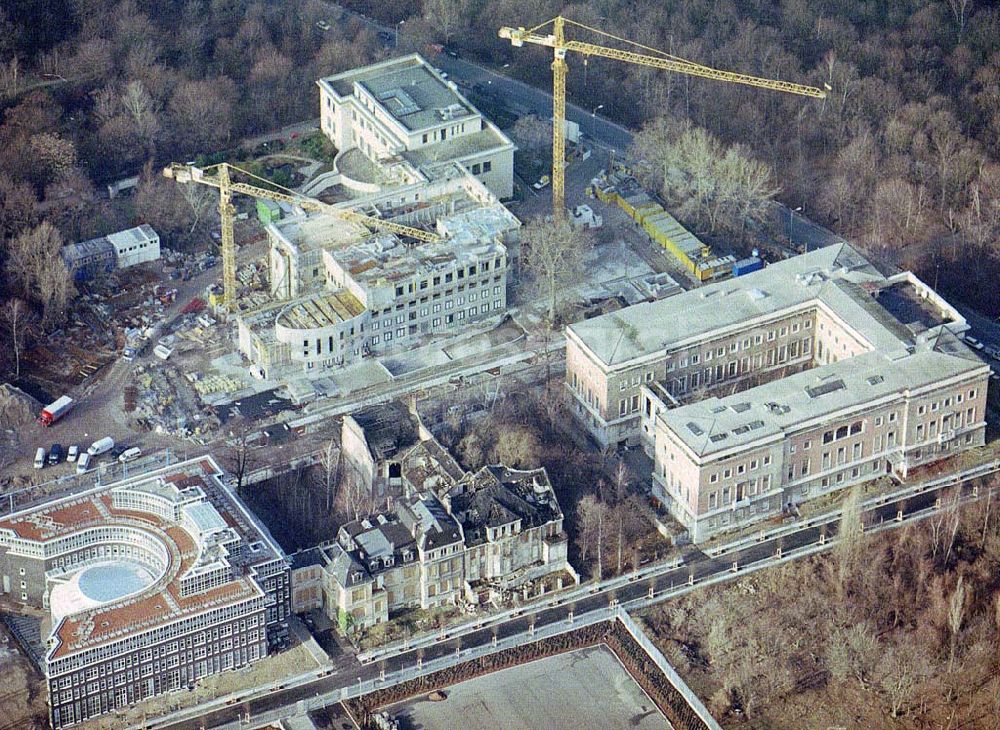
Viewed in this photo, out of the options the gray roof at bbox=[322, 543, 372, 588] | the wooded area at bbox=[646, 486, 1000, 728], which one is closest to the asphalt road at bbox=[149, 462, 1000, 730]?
the wooded area at bbox=[646, 486, 1000, 728]

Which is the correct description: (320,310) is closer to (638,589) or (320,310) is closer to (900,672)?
(638,589)

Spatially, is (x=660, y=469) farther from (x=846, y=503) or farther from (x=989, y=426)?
(x=989, y=426)

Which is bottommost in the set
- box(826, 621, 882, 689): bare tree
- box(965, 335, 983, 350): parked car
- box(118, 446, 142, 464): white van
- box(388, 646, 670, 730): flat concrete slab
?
box(388, 646, 670, 730): flat concrete slab

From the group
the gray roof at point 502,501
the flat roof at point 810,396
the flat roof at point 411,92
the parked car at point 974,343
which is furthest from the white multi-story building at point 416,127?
the parked car at point 974,343

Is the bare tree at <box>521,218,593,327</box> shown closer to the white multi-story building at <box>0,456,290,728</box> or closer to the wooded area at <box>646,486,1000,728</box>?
the wooded area at <box>646,486,1000,728</box>

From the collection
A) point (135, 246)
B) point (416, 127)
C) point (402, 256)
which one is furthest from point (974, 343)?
point (135, 246)

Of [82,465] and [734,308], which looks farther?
[734,308]
